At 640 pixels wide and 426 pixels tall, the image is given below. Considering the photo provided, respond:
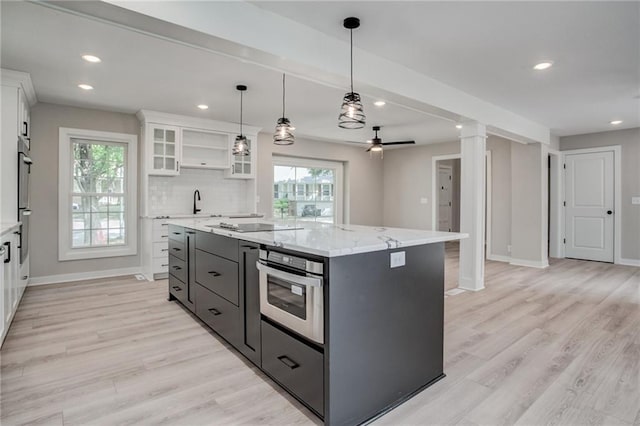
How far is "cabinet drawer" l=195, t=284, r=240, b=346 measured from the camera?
258cm

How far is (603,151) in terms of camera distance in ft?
20.9

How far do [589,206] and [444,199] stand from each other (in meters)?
3.18

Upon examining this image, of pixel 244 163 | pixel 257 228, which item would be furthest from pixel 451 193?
pixel 257 228

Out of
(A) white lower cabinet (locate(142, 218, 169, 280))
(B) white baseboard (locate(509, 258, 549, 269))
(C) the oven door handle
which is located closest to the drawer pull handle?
(C) the oven door handle

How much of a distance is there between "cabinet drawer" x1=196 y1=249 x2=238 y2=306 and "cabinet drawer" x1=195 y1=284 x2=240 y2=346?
0.06 metres

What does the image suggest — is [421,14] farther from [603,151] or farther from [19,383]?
[603,151]

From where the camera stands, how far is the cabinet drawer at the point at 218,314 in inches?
102

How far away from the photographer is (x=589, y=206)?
656cm

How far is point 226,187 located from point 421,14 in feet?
14.6

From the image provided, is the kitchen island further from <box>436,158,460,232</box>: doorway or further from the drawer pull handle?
<box>436,158,460,232</box>: doorway

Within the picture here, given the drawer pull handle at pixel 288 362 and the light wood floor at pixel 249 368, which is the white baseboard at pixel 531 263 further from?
the drawer pull handle at pixel 288 362

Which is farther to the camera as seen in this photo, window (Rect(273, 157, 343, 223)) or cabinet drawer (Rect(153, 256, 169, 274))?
window (Rect(273, 157, 343, 223))

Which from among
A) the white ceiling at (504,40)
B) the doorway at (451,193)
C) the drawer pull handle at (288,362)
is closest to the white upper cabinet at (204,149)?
the white ceiling at (504,40)

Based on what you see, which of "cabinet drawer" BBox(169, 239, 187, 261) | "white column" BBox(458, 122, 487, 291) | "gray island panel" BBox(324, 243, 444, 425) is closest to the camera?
"gray island panel" BBox(324, 243, 444, 425)
